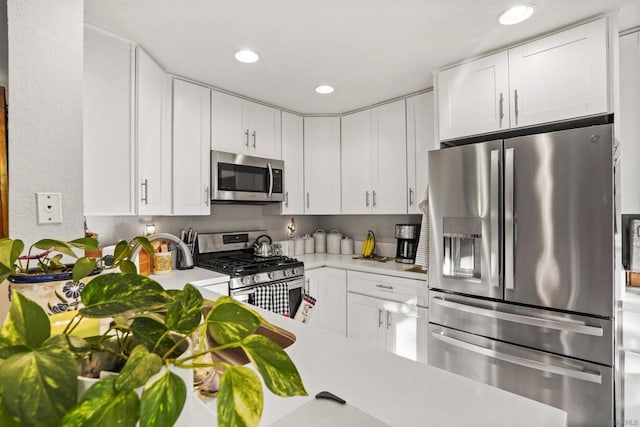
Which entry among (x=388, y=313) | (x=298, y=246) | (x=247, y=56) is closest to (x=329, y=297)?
(x=388, y=313)

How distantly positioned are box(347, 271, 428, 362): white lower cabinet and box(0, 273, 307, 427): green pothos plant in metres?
2.23

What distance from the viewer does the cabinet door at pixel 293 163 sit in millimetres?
3115

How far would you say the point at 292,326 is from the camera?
3.85 feet

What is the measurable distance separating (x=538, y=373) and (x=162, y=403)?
2076mm

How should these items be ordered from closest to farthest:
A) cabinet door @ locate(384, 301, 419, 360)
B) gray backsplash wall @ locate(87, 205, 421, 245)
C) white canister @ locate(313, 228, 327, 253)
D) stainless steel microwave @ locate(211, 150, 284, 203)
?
gray backsplash wall @ locate(87, 205, 421, 245)
cabinet door @ locate(384, 301, 419, 360)
stainless steel microwave @ locate(211, 150, 284, 203)
white canister @ locate(313, 228, 327, 253)

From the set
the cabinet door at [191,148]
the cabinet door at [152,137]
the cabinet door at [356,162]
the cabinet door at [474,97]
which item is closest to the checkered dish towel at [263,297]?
the cabinet door at [191,148]

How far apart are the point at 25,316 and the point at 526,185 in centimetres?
203

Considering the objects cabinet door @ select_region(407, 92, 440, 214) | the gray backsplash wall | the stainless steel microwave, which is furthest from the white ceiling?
the gray backsplash wall

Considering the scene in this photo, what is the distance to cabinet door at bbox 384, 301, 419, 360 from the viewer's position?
2.41 m

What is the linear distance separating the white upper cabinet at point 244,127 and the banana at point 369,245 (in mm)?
1214

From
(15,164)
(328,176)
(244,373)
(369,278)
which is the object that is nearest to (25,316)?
(244,373)

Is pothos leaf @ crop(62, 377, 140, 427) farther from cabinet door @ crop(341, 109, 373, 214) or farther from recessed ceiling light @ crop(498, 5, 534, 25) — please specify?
cabinet door @ crop(341, 109, 373, 214)

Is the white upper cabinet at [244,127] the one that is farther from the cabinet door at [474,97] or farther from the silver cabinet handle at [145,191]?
the cabinet door at [474,97]

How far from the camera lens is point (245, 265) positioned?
2490mm
